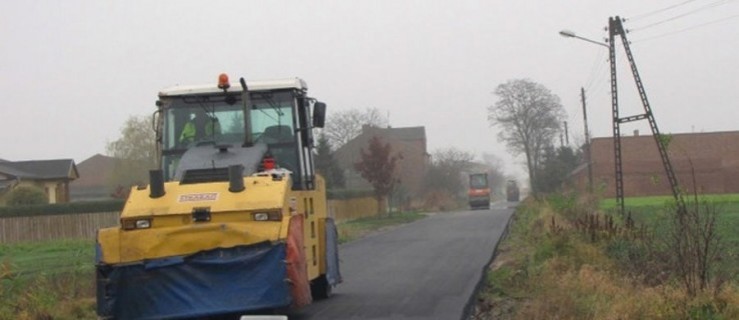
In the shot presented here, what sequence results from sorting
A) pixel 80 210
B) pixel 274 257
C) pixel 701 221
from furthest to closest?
pixel 80 210 < pixel 701 221 < pixel 274 257

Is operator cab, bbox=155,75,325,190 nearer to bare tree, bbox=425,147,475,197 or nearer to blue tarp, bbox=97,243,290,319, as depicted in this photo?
blue tarp, bbox=97,243,290,319

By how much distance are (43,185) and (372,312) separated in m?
56.1

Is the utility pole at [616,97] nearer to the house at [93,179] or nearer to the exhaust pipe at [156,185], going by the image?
the exhaust pipe at [156,185]

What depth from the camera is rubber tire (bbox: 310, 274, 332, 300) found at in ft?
44.4

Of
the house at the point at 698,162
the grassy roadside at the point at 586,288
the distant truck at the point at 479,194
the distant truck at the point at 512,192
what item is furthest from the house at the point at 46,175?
the distant truck at the point at 512,192

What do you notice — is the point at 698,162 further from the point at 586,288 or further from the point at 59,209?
the point at 586,288

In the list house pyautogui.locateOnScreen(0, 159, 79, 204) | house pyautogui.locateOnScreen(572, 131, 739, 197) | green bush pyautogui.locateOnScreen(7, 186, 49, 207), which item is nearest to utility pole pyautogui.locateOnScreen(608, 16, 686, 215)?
green bush pyautogui.locateOnScreen(7, 186, 49, 207)

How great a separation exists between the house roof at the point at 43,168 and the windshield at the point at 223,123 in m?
54.0

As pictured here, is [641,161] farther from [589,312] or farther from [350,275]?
[589,312]

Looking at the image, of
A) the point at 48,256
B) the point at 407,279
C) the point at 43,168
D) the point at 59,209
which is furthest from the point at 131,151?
the point at 407,279

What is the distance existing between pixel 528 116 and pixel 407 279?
71.4 m

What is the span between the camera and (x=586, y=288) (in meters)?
11.8

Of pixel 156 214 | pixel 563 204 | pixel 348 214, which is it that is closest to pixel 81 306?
pixel 156 214

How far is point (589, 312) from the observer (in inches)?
406
